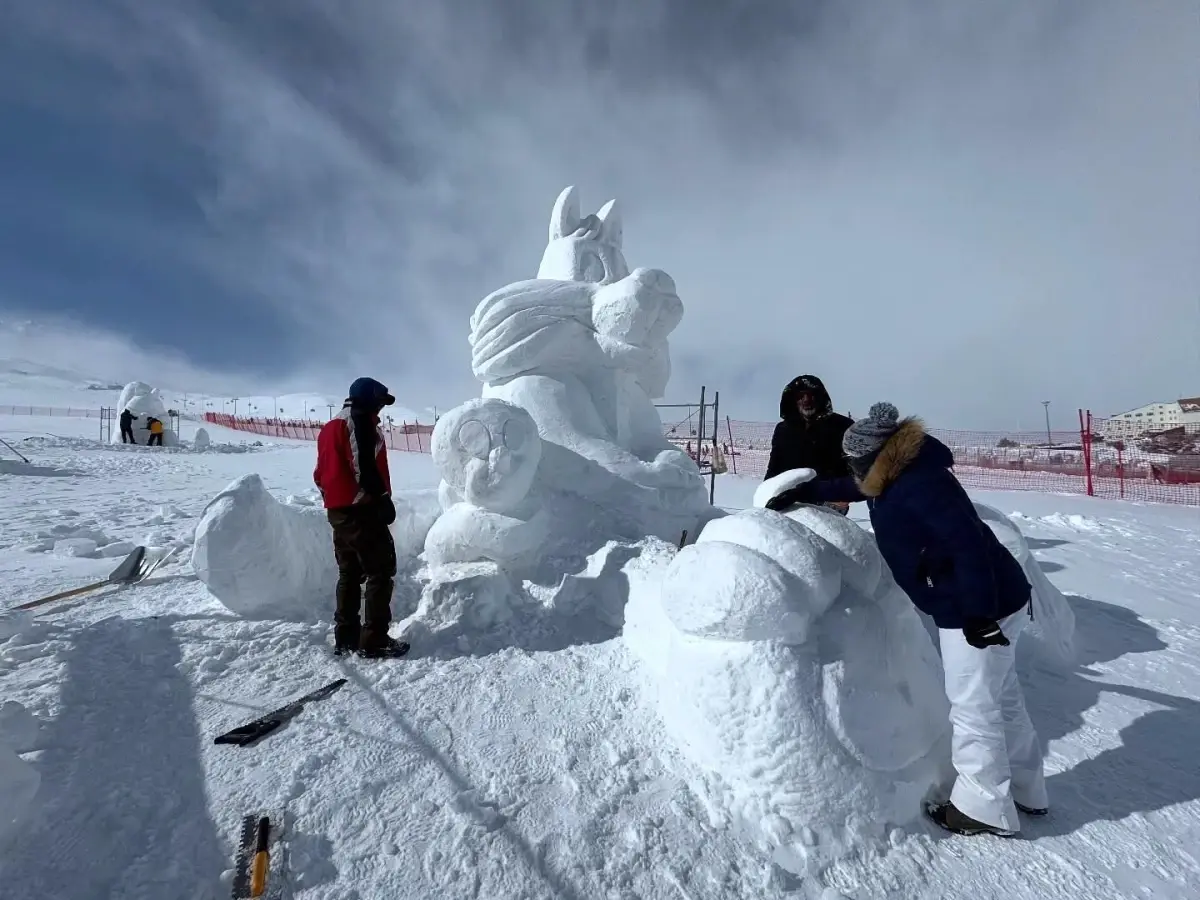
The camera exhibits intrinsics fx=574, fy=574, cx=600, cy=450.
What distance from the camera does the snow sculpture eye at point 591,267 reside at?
4.22 metres

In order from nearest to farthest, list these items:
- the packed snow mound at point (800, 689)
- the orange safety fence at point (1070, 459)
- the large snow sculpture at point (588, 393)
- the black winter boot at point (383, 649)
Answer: the packed snow mound at point (800, 689) < the black winter boot at point (383, 649) < the large snow sculpture at point (588, 393) < the orange safety fence at point (1070, 459)

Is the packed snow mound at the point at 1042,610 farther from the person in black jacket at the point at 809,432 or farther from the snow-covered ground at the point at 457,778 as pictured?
the person in black jacket at the point at 809,432

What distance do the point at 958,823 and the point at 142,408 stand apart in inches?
880

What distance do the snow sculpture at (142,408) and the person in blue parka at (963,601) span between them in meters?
21.7

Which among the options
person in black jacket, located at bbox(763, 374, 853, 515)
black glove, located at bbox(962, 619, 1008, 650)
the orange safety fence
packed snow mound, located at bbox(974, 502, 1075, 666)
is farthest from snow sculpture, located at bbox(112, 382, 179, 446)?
black glove, located at bbox(962, 619, 1008, 650)

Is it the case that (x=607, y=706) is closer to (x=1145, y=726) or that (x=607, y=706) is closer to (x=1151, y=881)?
(x=1151, y=881)

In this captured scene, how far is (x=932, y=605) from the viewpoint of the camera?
1829mm

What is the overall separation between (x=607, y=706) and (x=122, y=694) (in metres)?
1.97

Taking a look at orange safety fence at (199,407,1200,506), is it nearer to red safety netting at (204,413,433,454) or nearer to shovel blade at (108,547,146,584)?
shovel blade at (108,547,146,584)

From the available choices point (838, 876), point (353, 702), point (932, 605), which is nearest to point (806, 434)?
point (932, 605)

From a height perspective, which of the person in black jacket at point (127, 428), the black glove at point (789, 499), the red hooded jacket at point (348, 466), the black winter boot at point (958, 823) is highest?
the person in black jacket at point (127, 428)

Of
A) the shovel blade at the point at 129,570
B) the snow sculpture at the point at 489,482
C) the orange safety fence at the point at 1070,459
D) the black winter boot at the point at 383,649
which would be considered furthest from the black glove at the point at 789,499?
the orange safety fence at the point at 1070,459

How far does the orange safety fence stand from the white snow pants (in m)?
5.75

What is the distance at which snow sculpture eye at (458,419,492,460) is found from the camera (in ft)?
10.2
